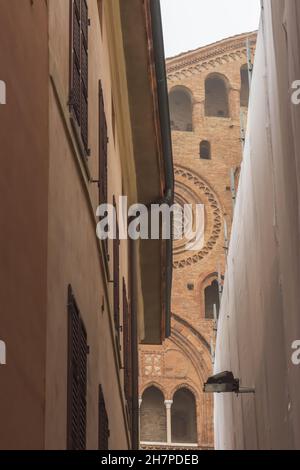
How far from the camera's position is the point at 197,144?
114 feet

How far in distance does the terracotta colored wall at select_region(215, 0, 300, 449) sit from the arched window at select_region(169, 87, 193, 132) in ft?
69.1

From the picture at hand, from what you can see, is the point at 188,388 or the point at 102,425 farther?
the point at 188,388

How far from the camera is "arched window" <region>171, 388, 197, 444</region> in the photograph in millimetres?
30734

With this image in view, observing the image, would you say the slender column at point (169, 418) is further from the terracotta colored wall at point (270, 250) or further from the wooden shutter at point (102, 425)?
the wooden shutter at point (102, 425)

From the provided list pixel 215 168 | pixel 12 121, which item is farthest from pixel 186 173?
pixel 12 121

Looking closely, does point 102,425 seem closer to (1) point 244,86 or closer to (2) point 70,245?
(2) point 70,245

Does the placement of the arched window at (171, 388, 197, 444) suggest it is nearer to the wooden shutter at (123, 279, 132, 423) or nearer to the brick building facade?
the brick building facade

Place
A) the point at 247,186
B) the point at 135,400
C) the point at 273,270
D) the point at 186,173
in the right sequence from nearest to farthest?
the point at 273,270 → the point at 247,186 → the point at 135,400 → the point at 186,173

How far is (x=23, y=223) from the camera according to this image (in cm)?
→ 477

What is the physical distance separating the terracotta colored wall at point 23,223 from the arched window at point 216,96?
3076 cm

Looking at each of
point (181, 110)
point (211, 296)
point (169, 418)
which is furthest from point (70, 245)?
point (181, 110)

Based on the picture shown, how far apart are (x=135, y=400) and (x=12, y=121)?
938 cm

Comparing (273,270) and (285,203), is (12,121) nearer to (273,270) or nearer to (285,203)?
(285,203)

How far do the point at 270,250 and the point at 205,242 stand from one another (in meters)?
24.0
